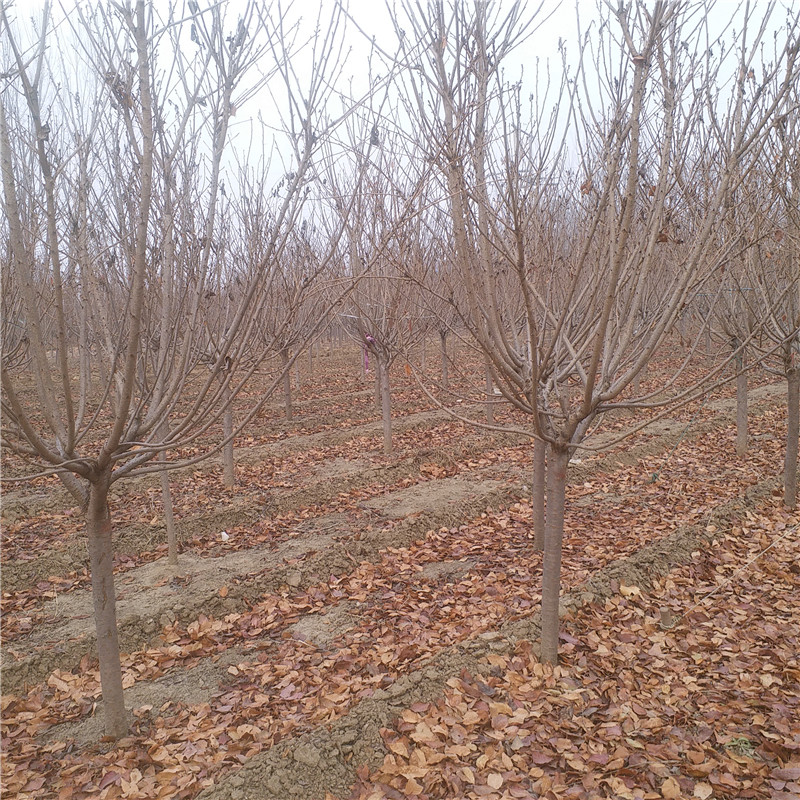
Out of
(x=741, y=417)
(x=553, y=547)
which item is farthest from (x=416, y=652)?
(x=741, y=417)

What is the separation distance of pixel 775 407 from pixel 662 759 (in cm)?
1029

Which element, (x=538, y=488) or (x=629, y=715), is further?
(x=538, y=488)

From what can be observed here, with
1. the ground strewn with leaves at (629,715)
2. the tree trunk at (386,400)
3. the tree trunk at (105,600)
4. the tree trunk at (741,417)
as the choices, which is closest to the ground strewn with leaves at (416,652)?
the ground strewn with leaves at (629,715)

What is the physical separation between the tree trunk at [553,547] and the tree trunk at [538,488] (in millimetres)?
1609

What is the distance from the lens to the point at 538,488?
208 inches

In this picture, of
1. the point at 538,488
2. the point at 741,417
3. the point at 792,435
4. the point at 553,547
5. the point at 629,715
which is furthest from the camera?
the point at 741,417

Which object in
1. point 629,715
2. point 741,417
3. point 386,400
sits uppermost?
point 386,400

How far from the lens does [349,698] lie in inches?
137

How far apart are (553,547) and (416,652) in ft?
4.19

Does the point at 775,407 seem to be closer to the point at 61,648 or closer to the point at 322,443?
the point at 322,443

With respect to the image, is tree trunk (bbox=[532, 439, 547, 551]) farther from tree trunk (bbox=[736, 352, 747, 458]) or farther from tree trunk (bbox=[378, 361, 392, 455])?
tree trunk (bbox=[736, 352, 747, 458])

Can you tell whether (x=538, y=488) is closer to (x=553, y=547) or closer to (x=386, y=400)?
(x=553, y=547)

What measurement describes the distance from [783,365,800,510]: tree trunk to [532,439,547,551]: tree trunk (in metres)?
2.82

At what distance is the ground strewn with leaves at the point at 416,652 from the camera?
288 cm
